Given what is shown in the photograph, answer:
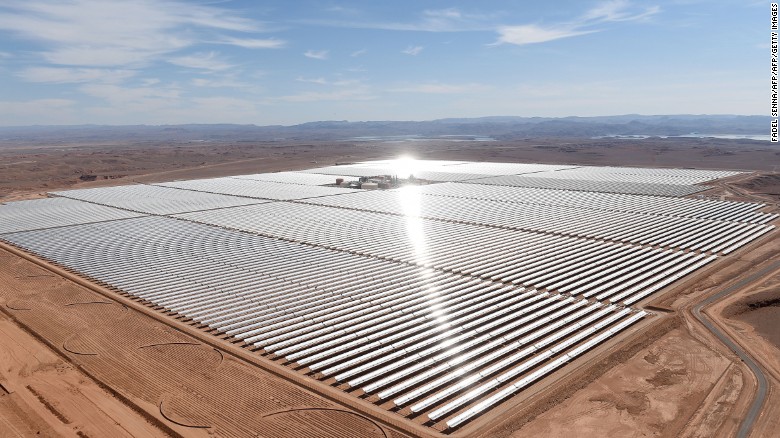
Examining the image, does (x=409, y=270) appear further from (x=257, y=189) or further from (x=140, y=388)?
(x=257, y=189)

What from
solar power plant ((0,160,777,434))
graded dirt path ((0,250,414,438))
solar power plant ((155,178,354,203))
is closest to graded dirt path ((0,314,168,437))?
graded dirt path ((0,250,414,438))

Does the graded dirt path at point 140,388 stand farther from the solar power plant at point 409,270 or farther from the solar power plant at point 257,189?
the solar power plant at point 257,189

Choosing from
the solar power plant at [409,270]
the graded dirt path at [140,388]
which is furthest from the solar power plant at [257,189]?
the graded dirt path at [140,388]

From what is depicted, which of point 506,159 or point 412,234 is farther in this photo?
point 506,159

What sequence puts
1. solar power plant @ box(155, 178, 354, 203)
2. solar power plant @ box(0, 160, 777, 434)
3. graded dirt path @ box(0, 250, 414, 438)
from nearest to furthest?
graded dirt path @ box(0, 250, 414, 438) → solar power plant @ box(0, 160, 777, 434) → solar power plant @ box(155, 178, 354, 203)

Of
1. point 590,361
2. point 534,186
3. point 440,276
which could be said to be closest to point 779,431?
point 590,361

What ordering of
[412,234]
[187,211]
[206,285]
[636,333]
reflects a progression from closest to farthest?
1. [636,333]
2. [206,285]
3. [412,234]
4. [187,211]

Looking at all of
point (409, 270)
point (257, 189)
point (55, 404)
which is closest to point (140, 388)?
point (55, 404)

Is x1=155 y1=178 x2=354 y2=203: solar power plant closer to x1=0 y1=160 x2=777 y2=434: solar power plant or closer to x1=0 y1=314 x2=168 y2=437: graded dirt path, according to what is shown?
x1=0 y1=160 x2=777 y2=434: solar power plant

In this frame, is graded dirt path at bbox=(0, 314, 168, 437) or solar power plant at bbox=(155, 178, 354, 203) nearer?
graded dirt path at bbox=(0, 314, 168, 437)

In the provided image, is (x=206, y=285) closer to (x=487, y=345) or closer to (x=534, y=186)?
(x=487, y=345)
